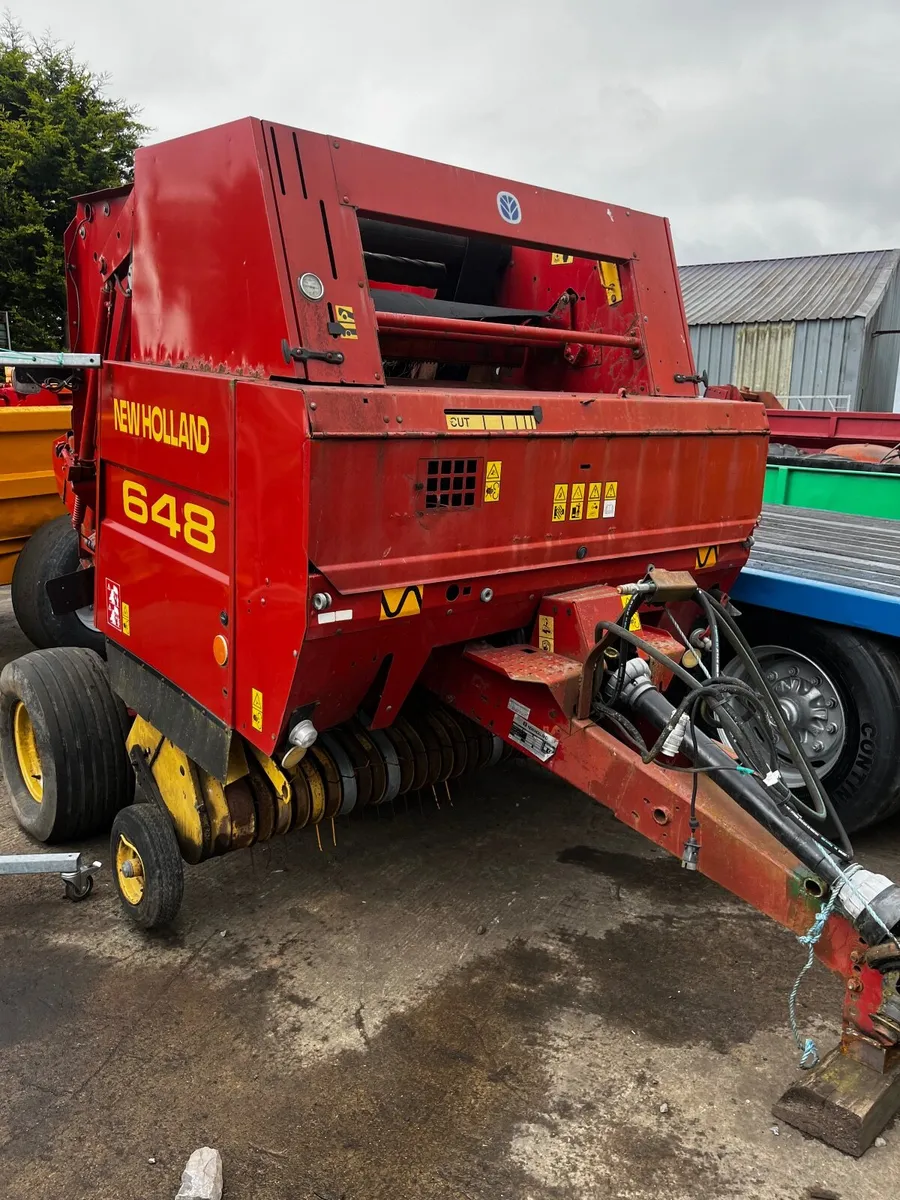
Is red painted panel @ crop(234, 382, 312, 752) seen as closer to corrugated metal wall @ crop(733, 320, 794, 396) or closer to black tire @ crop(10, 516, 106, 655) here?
black tire @ crop(10, 516, 106, 655)

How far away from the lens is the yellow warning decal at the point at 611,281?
3.37 meters

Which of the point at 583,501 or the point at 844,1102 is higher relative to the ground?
the point at 583,501

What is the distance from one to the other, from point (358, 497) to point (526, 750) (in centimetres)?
93

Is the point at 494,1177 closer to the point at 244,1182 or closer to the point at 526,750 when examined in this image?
the point at 244,1182

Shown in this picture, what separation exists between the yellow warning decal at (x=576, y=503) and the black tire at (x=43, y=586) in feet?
11.5

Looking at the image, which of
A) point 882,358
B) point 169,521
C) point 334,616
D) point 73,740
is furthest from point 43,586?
point 882,358

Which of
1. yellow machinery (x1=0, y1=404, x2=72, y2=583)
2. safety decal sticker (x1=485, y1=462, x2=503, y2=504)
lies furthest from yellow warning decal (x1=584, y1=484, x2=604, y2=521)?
yellow machinery (x1=0, y1=404, x2=72, y2=583)

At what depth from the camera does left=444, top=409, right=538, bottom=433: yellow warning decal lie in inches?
97.7

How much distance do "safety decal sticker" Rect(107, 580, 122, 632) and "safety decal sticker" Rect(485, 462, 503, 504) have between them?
1378 mm

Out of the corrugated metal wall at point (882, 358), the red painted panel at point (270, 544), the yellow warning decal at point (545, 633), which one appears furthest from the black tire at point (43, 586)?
the corrugated metal wall at point (882, 358)

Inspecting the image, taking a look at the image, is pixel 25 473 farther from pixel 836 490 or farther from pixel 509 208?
pixel 836 490

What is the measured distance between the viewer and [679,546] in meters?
3.22

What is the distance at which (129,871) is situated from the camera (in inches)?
121

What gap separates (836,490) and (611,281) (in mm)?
3863
